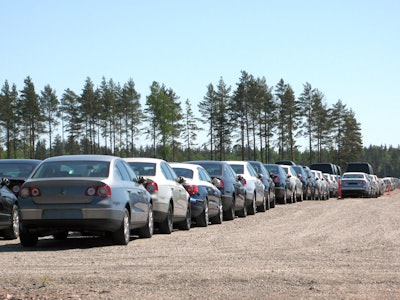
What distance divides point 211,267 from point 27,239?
471 cm

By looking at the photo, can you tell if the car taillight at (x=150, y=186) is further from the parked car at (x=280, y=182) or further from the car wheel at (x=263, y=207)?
the parked car at (x=280, y=182)

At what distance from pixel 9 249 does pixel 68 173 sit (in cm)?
154

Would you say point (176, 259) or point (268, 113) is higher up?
point (268, 113)

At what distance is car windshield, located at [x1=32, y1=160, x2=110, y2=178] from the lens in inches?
573

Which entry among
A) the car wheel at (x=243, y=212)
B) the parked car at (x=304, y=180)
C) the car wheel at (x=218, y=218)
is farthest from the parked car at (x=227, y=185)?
the parked car at (x=304, y=180)

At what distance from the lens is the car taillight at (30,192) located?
1412cm

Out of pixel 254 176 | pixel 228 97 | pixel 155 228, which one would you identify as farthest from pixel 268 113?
pixel 155 228

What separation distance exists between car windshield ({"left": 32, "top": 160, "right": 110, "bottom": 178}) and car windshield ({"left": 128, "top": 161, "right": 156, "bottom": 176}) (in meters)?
3.26

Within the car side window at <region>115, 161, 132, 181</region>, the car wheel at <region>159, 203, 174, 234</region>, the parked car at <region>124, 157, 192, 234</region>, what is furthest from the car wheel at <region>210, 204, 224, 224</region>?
the car side window at <region>115, 161, 132, 181</region>

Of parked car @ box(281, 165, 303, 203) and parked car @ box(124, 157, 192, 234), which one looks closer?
parked car @ box(124, 157, 192, 234)

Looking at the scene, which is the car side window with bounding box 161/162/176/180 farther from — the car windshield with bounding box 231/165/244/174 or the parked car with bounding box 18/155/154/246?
the car windshield with bounding box 231/165/244/174

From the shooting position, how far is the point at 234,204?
24.6 meters

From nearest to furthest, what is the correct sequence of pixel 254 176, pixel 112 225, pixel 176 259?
pixel 176 259, pixel 112 225, pixel 254 176

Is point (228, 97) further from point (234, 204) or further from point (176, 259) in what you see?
point (176, 259)
